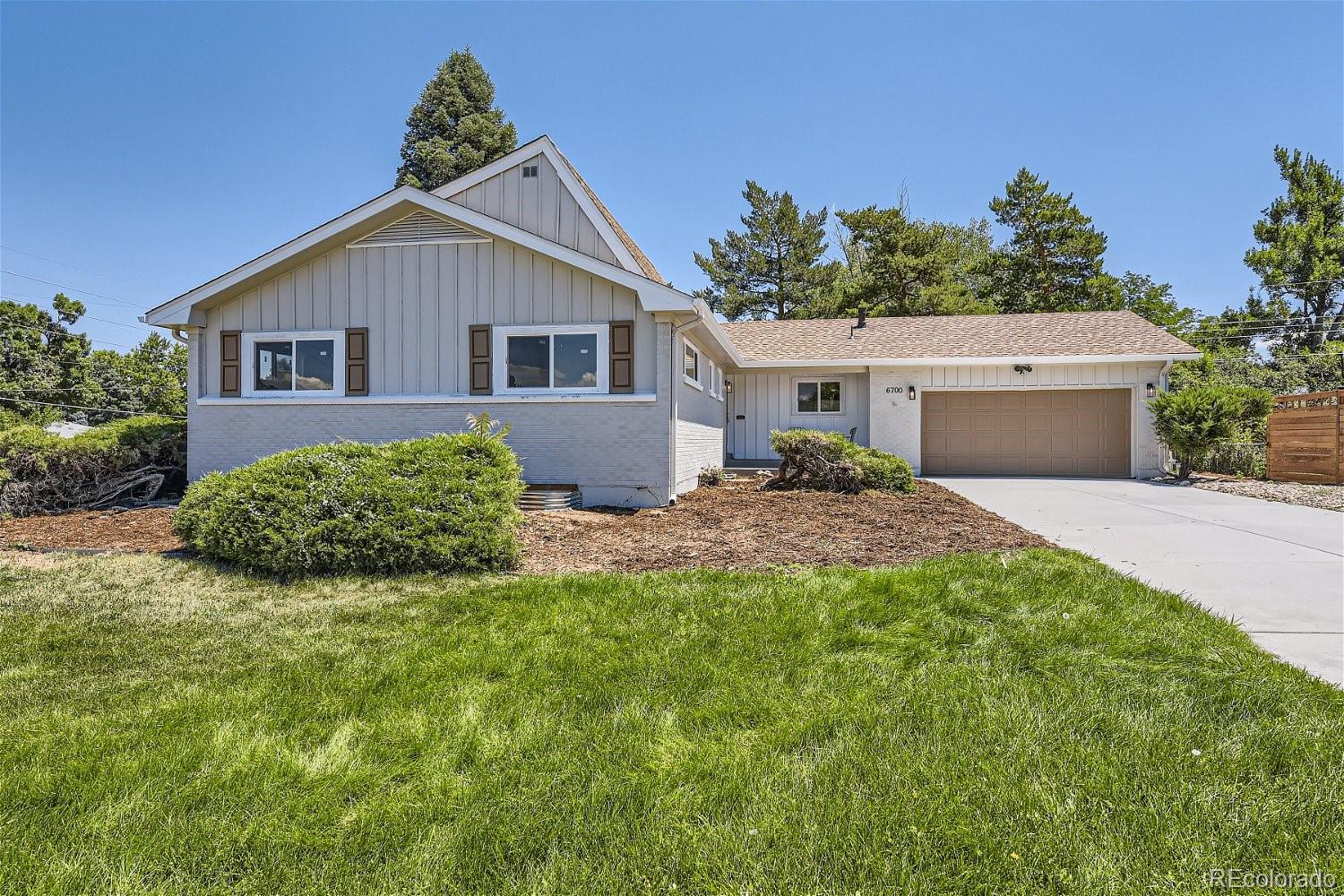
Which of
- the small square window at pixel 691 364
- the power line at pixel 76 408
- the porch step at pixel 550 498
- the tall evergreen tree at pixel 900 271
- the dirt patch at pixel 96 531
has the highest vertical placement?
the tall evergreen tree at pixel 900 271

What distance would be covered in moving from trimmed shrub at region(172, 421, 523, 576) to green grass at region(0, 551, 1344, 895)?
1.03 meters

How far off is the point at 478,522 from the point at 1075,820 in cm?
426

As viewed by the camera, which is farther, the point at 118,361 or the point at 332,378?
the point at 118,361

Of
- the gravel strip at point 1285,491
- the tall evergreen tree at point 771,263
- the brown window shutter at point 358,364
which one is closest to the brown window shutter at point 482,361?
the brown window shutter at point 358,364

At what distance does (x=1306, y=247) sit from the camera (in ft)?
84.5

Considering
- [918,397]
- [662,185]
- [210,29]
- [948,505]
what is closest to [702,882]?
[948,505]

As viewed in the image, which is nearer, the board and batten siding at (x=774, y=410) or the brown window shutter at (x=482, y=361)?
the brown window shutter at (x=482, y=361)

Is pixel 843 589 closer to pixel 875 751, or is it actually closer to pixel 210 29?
pixel 875 751

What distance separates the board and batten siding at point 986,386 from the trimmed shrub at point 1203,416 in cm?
86

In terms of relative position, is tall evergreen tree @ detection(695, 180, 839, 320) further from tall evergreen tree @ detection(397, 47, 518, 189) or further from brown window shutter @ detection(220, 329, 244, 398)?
brown window shutter @ detection(220, 329, 244, 398)

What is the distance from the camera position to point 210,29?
11344 mm

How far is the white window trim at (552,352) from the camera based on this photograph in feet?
29.1

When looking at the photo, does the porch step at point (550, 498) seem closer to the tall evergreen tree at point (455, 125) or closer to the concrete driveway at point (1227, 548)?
the concrete driveway at point (1227, 548)

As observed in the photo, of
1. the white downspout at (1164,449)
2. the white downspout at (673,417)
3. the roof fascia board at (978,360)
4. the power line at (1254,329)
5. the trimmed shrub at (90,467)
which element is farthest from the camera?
the power line at (1254,329)
